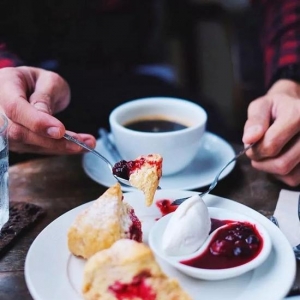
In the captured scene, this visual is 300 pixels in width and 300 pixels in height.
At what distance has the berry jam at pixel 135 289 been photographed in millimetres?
736

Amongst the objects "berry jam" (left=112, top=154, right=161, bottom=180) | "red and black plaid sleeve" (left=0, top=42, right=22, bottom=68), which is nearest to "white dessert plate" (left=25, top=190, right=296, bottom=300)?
"berry jam" (left=112, top=154, right=161, bottom=180)

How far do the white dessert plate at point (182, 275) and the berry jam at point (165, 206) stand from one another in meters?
0.07

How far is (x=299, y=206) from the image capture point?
1008 millimetres

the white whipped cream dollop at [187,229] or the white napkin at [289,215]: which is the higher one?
the white whipped cream dollop at [187,229]

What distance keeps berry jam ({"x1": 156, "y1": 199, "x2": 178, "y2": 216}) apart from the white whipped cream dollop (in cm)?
10

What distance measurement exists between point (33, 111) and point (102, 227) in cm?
30

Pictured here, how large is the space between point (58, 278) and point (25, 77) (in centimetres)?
51

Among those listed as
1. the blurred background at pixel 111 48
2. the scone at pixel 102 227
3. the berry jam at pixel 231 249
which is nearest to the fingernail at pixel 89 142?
the scone at pixel 102 227

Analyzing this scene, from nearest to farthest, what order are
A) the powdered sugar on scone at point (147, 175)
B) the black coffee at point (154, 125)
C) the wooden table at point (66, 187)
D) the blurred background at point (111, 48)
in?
the powdered sugar on scone at point (147, 175) < the wooden table at point (66, 187) < the black coffee at point (154, 125) < the blurred background at point (111, 48)

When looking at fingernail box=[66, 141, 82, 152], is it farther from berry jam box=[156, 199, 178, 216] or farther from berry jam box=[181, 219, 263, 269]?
berry jam box=[181, 219, 263, 269]

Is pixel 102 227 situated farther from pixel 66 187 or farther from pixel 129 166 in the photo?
pixel 66 187

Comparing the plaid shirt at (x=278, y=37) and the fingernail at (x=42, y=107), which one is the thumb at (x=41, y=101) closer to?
the fingernail at (x=42, y=107)

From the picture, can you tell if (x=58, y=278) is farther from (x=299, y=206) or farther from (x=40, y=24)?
(x=40, y=24)

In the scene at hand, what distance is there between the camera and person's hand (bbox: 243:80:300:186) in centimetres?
107
